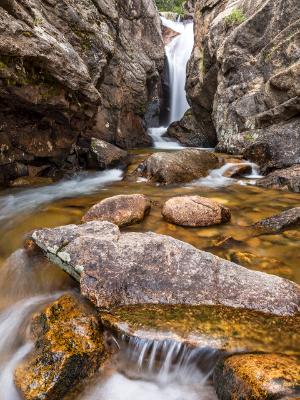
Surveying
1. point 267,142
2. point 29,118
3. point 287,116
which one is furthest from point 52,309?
point 287,116

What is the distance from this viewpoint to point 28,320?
3023 mm

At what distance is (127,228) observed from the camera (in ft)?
16.2

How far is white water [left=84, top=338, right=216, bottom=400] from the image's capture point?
244 cm

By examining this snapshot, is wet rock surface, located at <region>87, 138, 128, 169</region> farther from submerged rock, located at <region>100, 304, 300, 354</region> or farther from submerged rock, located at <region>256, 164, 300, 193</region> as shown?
submerged rock, located at <region>100, 304, 300, 354</region>

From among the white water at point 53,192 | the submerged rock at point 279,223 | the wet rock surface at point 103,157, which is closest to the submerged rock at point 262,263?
the submerged rock at point 279,223

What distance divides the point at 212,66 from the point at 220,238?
Result: 1397cm

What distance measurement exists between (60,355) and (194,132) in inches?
675

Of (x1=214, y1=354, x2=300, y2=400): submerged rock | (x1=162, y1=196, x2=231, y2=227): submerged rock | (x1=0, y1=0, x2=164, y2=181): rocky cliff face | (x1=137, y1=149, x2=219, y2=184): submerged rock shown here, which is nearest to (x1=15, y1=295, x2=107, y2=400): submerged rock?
(x1=214, y1=354, x2=300, y2=400): submerged rock

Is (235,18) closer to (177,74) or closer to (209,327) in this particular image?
(177,74)

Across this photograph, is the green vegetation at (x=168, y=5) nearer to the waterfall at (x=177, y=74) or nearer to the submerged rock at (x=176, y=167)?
the waterfall at (x=177, y=74)

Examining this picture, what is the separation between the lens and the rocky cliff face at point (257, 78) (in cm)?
961

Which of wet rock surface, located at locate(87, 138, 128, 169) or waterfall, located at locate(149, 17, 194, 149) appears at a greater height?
waterfall, located at locate(149, 17, 194, 149)

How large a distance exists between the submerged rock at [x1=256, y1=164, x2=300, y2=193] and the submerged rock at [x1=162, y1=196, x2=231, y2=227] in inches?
113

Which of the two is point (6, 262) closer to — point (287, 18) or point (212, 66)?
point (287, 18)
